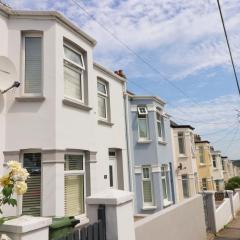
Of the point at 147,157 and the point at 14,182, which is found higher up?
the point at 147,157

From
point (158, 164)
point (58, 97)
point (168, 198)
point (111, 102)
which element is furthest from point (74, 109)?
point (168, 198)

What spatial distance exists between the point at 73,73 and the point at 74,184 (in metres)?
3.44

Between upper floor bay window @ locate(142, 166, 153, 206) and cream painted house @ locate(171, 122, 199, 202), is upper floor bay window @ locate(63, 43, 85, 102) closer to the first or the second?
upper floor bay window @ locate(142, 166, 153, 206)

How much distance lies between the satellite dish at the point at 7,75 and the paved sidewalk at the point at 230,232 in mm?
8697

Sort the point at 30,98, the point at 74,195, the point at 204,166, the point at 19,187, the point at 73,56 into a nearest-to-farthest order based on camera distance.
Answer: the point at 19,187, the point at 30,98, the point at 74,195, the point at 73,56, the point at 204,166

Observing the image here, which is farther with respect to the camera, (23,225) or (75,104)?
(75,104)

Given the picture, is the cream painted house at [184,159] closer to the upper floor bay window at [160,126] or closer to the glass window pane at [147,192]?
the upper floor bay window at [160,126]

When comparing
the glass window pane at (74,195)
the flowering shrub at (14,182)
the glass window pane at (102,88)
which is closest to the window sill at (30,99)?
the glass window pane at (74,195)

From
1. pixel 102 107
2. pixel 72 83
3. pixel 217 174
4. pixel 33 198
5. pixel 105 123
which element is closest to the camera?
pixel 33 198

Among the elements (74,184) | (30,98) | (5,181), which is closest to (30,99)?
(30,98)

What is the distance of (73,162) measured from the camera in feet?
31.1

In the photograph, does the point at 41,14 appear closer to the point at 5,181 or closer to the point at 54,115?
the point at 54,115

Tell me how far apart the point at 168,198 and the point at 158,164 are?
2206 millimetres

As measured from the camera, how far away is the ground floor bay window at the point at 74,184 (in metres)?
8.99
